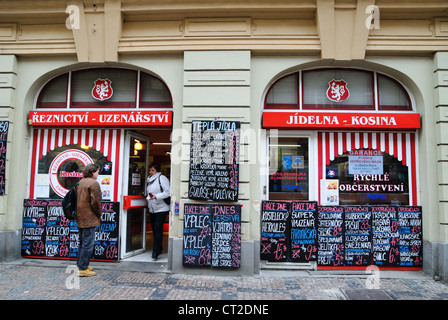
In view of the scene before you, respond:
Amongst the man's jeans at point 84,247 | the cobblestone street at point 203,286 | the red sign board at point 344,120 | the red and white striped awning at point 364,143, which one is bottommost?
the cobblestone street at point 203,286

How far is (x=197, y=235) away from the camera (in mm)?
5875

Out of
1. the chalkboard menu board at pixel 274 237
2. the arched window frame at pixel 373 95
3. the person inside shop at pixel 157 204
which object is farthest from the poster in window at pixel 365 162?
the person inside shop at pixel 157 204

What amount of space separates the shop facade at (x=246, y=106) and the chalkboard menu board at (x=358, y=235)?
0.50ft

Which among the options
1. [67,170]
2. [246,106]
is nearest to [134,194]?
[67,170]

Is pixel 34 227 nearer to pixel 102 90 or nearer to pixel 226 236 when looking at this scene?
pixel 102 90

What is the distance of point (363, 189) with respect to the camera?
640 centimetres

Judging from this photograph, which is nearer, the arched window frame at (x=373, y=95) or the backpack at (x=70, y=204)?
the backpack at (x=70, y=204)

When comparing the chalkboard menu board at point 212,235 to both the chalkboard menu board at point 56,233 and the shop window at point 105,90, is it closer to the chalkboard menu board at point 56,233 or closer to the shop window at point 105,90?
the shop window at point 105,90

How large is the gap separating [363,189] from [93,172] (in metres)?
5.45

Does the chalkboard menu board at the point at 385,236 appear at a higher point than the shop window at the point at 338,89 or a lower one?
lower

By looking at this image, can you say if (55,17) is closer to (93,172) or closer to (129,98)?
(129,98)

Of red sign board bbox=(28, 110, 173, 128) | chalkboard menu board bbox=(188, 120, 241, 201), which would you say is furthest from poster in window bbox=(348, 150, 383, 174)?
red sign board bbox=(28, 110, 173, 128)

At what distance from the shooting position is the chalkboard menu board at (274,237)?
6133 mm

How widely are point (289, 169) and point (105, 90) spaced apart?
176 inches
